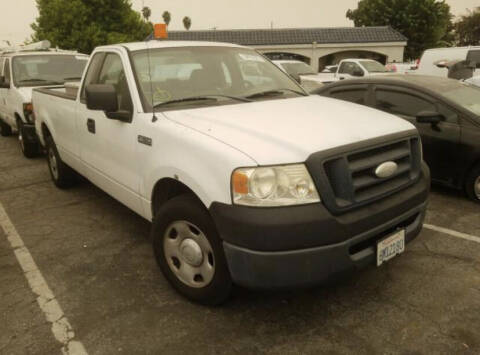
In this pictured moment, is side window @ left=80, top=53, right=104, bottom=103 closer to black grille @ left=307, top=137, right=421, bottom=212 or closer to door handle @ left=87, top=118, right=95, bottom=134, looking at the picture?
door handle @ left=87, top=118, right=95, bottom=134

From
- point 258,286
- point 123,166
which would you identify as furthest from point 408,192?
point 123,166

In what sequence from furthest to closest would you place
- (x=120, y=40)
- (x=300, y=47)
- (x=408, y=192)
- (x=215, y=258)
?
1. (x=120, y=40)
2. (x=300, y=47)
3. (x=408, y=192)
4. (x=215, y=258)

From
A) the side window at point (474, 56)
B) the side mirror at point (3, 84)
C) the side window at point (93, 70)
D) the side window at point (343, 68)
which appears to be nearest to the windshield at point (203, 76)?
the side window at point (93, 70)

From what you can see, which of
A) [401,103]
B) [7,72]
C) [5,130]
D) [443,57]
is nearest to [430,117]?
[401,103]

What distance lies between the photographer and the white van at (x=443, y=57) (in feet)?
38.3

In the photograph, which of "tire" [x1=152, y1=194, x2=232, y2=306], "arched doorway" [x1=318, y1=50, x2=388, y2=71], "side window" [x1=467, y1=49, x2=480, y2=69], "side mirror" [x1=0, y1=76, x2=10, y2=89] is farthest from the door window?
"arched doorway" [x1=318, y1=50, x2=388, y2=71]

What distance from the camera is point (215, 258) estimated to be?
2.66 metres

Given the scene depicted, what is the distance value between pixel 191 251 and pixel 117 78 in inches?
70.9

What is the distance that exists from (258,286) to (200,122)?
1.14 m

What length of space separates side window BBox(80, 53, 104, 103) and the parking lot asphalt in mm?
1539

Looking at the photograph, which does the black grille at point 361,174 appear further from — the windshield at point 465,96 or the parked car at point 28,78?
the parked car at point 28,78

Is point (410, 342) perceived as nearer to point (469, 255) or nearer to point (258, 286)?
point (258, 286)

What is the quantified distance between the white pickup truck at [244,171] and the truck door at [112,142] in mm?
20

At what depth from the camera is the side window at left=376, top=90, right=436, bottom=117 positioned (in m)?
5.27
